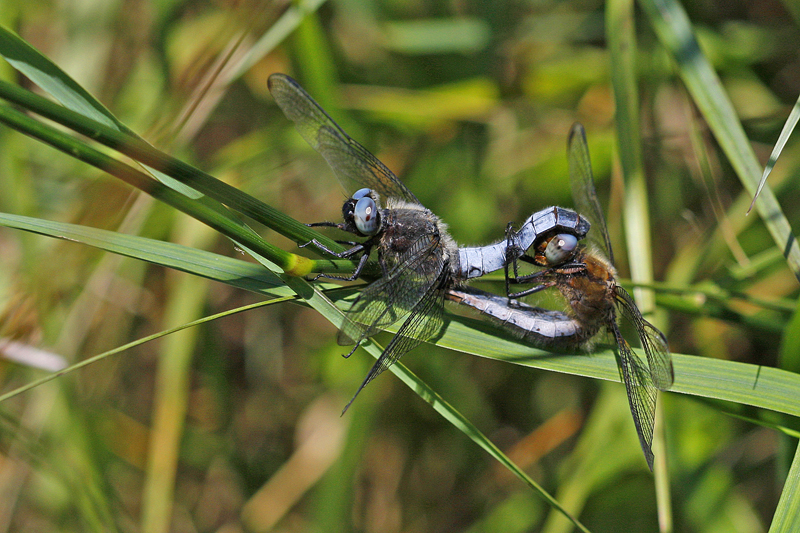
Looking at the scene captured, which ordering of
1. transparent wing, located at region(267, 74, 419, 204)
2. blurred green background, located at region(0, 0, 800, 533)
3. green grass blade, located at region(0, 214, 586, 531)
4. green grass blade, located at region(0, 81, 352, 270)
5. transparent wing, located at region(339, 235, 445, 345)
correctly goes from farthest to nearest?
blurred green background, located at region(0, 0, 800, 533), transparent wing, located at region(267, 74, 419, 204), transparent wing, located at region(339, 235, 445, 345), green grass blade, located at region(0, 214, 586, 531), green grass blade, located at region(0, 81, 352, 270)

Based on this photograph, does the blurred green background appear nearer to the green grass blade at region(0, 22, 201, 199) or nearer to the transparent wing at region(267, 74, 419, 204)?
the transparent wing at region(267, 74, 419, 204)

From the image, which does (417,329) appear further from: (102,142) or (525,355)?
(102,142)

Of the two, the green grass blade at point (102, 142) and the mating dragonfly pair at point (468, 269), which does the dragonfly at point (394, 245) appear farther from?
the green grass blade at point (102, 142)

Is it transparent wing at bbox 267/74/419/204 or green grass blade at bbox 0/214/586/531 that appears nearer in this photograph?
green grass blade at bbox 0/214/586/531

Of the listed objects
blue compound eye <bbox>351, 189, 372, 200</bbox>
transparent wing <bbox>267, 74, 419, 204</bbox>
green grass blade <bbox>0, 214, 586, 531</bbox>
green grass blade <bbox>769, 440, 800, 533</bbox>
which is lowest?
green grass blade <bbox>769, 440, 800, 533</bbox>

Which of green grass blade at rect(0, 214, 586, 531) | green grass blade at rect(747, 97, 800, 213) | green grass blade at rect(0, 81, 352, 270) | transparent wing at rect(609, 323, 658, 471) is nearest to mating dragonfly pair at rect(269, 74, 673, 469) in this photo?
transparent wing at rect(609, 323, 658, 471)

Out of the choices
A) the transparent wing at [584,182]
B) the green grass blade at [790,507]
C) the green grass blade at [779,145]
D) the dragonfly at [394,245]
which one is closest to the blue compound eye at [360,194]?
the dragonfly at [394,245]

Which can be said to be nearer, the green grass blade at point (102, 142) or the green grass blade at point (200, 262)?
the green grass blade at point (102, 142)

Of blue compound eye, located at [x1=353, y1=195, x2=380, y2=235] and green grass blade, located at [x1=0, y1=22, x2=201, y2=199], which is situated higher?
blue compound eye, located at [x1=353, y1=195, x2=380, y2=235]

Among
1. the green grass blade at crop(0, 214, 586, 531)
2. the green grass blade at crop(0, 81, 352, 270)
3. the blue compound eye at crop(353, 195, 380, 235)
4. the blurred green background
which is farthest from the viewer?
the blurred green background
